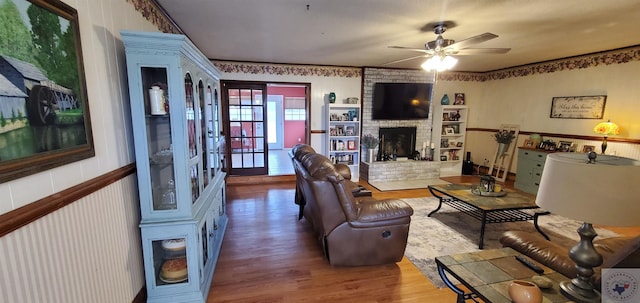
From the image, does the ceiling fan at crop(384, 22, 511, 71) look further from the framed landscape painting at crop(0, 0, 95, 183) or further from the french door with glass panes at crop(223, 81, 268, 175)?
the french door with glass panes at crop(223, 81, 268, 175)

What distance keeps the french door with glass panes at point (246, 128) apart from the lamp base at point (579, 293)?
478 cm

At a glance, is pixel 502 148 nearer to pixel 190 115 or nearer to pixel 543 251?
pixel 543 251

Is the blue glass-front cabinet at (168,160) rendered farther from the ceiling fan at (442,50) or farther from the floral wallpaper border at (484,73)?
the ceiling fan at (442,50)

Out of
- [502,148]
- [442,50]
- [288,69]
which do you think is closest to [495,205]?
[442,50]

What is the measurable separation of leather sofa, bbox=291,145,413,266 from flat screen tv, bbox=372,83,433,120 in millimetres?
3551

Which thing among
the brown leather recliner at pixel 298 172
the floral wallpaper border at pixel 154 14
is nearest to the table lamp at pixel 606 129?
the brown leather recliner at pixel 298 172

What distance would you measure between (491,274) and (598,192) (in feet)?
2.30

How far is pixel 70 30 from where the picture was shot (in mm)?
1296

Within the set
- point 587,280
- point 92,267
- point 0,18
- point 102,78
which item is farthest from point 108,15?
point 587,280

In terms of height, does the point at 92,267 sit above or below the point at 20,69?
below

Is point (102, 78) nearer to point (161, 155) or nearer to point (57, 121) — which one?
point (57, 121)

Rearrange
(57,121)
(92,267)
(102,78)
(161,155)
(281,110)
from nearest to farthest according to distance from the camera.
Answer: (57,121) < (92,267) < (102,78) < (161,155) < (281,110)

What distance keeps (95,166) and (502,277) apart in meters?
2.36

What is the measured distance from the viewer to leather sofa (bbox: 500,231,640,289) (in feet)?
3.94
